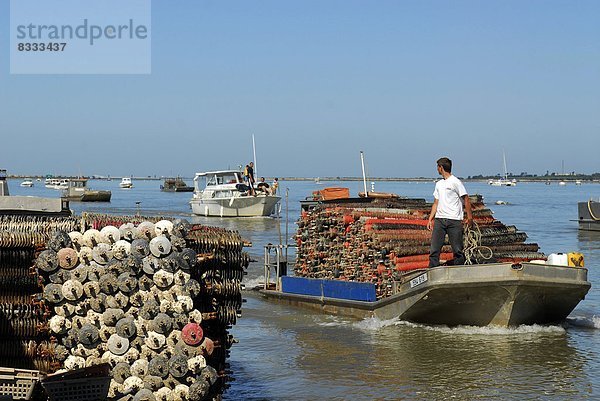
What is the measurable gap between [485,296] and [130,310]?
26.9 ft

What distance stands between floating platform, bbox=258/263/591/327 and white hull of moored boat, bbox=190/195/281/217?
133 feet

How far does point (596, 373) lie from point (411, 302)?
3.80m

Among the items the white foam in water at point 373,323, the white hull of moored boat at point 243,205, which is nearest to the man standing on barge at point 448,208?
the white foam in water at point 373,323

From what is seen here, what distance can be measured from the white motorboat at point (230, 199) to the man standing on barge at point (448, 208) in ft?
139

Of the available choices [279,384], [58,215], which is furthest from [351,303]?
[58,215]

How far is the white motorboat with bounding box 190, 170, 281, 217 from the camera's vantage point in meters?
58.4

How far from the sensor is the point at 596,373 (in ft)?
44.5

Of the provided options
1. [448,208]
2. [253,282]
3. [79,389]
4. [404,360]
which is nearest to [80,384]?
[79,389]

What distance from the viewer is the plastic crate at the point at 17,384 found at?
25.4 feet

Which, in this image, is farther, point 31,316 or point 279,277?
point 279,277

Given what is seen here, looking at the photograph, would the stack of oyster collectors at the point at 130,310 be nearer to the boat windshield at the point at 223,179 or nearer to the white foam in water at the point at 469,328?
the white foam in water at the point at 469,328

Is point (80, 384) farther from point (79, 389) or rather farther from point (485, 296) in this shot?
point (485, 296)

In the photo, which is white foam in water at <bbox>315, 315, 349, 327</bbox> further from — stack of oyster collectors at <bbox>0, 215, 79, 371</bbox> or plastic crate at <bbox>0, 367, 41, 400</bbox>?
plastic crate at <bbox>0, 367, 41, 400</bbox>

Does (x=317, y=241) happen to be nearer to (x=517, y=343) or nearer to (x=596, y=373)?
(x=517, y=343)
